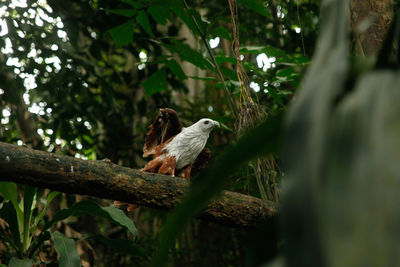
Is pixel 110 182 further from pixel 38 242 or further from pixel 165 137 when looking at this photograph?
pixel 165 137

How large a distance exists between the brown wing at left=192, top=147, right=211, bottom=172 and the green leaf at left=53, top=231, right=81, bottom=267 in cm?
100

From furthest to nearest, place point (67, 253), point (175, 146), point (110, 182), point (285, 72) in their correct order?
point (175, 146) → point (285, 72) → point (67, 253) → point (110, 182)

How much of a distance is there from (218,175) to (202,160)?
2.56 m

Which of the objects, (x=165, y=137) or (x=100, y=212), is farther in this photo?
(x=165, y=137)

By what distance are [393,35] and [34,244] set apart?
2.42 metres

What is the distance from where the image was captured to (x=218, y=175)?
45cm

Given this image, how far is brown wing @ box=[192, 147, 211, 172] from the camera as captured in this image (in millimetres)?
2980

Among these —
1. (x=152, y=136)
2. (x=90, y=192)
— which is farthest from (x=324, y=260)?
(x=152, y=136)

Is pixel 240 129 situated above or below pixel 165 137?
below

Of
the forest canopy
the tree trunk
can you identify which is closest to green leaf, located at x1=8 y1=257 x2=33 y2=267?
the forest canopy

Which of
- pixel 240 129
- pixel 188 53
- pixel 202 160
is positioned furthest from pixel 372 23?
pixel 202 160

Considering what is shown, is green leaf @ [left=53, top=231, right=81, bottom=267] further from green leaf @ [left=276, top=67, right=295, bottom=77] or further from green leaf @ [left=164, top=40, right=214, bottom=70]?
green leaf @ [left=276, top=67, right=295, bottom=77]

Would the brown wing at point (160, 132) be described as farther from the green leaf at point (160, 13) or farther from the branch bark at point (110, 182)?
the branch bark at point (110, 182)

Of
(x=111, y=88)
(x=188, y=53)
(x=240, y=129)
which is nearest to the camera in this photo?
(x=240, y=129)
